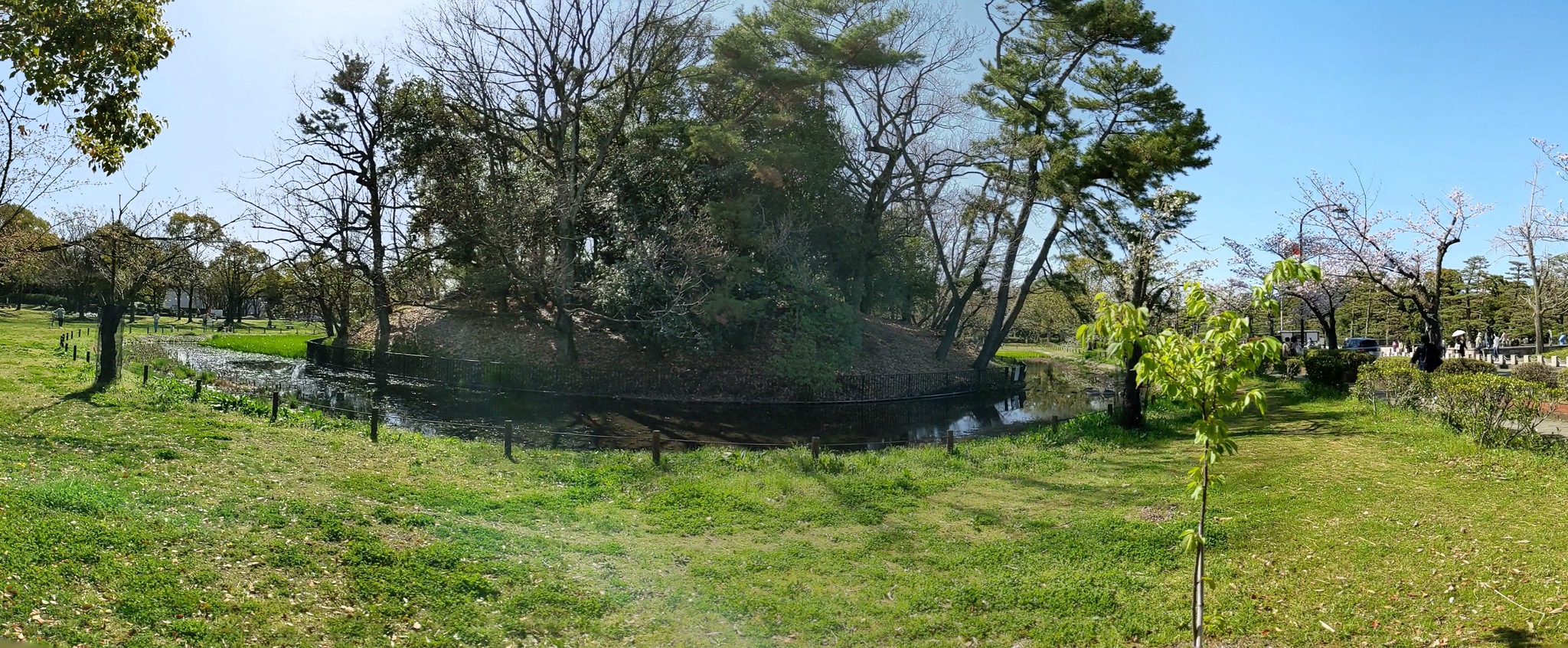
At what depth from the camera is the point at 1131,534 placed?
8.73 meters

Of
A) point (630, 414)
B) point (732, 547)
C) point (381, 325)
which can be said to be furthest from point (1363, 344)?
point (381, 325)

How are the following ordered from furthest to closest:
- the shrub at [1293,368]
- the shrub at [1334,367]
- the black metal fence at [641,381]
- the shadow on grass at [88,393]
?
the shrub at [1293,368], the black metal fence at [641,381], the shrub at [1334,367], the shadow on grass at [88,393]

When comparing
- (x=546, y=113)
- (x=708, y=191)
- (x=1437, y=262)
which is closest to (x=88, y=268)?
(x=546, y=113)

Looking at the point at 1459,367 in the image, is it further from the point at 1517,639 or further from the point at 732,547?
the point at 732,547

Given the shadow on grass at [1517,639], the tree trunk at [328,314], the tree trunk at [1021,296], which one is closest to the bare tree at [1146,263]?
the tree trunk at [1021,296]

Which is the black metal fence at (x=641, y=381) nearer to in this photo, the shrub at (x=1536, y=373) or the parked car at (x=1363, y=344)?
the shrub at (x=1536, y=373)

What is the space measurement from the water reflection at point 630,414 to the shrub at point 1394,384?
742 centimetres

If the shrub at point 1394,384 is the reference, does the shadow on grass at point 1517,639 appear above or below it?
below

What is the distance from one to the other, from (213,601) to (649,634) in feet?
10.5

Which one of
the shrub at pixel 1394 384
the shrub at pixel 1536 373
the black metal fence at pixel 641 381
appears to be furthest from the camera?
the black metal fence at pixel 641 381

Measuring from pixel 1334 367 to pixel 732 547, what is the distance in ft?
59.9

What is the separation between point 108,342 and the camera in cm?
1556

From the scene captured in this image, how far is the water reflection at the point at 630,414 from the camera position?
58.9ft

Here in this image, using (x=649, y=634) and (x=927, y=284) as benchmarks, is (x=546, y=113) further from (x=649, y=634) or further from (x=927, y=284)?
(x=649, y=634)
